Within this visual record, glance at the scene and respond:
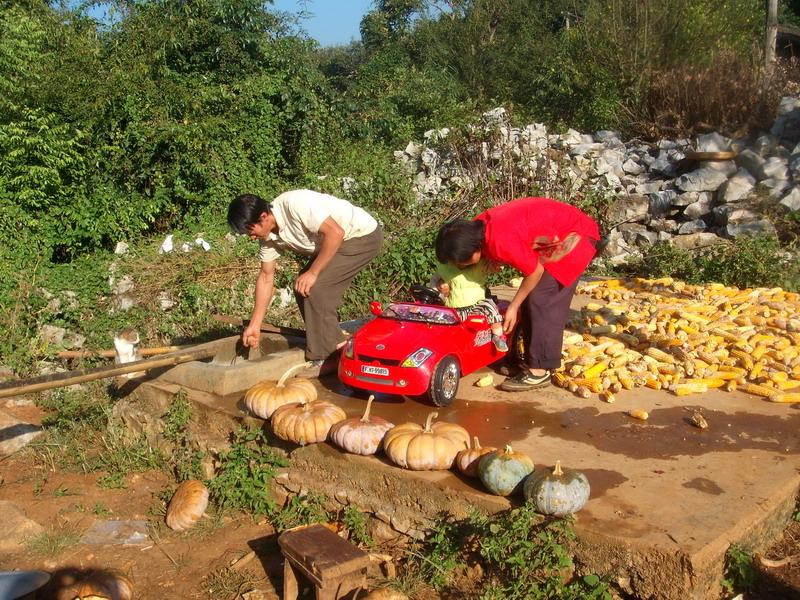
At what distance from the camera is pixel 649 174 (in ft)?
41.8

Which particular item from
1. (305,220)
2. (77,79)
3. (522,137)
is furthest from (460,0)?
(305,220)

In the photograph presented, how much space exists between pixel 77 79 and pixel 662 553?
1137 cm

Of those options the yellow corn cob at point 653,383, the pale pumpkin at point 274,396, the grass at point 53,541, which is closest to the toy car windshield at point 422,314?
the pale pumpkin at point 274,396

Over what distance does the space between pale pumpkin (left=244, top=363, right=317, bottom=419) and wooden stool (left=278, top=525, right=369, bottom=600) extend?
1240 mm

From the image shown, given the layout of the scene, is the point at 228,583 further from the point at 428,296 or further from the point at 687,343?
the point at 687,343

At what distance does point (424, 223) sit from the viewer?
411 inches

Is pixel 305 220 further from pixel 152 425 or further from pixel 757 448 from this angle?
pixel 757 448

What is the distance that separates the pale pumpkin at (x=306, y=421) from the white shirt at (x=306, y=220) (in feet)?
4.85

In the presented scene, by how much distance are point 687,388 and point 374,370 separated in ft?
7.66

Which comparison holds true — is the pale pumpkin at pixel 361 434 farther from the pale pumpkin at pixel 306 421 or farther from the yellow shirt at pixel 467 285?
the yellow shirt at pixel 467 285

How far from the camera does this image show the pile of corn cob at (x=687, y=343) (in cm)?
562

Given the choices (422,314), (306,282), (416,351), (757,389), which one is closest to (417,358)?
(416,351)

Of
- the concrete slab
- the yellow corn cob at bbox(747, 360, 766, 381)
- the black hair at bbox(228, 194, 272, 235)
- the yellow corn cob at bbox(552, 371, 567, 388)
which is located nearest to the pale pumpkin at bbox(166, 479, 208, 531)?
the concrete slab

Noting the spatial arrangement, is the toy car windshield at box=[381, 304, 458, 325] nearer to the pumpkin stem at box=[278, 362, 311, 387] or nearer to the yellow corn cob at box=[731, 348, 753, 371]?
the pumpkin stem at box=[278, 362, 311, 387]
